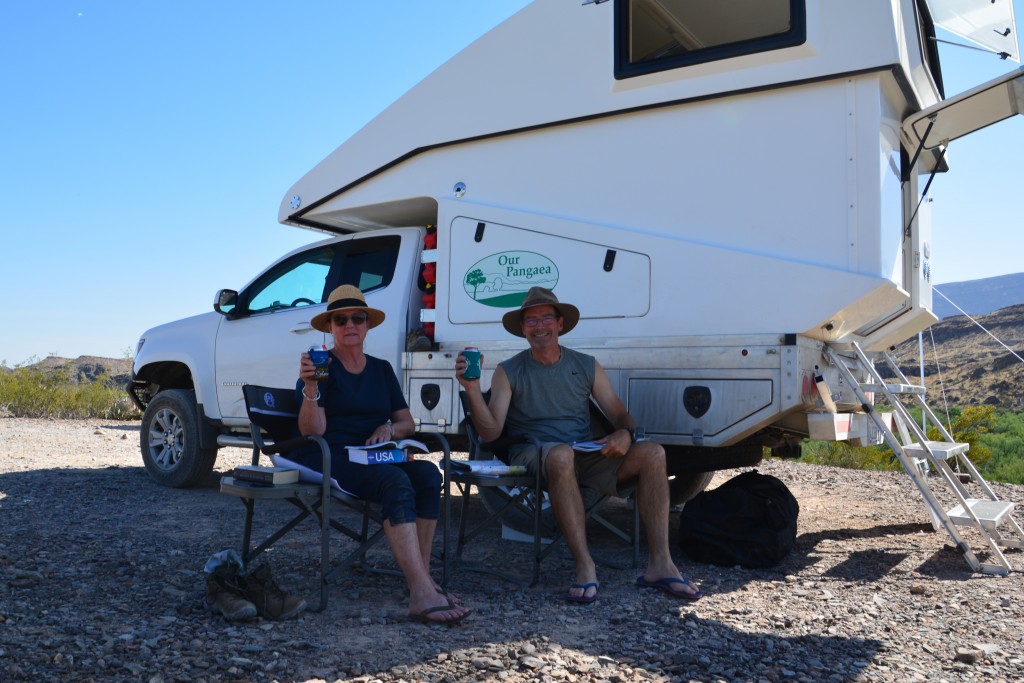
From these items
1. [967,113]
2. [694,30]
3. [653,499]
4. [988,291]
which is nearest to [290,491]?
[653,499]

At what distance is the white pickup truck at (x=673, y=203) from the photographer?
13.6 ft

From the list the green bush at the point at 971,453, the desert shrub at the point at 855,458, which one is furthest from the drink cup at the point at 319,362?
the desert shrub at the point at 855,458

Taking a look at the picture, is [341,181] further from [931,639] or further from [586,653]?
[931,639]

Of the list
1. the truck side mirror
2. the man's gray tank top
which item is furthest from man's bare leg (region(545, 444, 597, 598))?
the truck side mirror

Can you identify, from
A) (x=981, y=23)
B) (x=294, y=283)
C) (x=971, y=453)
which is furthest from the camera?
(x=971, y=453)

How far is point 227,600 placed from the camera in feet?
10.4

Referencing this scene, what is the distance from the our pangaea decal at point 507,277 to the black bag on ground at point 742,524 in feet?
4.68

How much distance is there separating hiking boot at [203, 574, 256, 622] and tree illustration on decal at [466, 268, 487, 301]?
2.34m

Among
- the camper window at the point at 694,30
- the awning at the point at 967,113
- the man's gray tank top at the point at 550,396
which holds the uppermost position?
the camper window at the point at 694,30

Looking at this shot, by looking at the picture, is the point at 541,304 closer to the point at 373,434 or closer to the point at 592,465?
the point at 592,465

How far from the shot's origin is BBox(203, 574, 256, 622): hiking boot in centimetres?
311

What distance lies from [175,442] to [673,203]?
162 inches

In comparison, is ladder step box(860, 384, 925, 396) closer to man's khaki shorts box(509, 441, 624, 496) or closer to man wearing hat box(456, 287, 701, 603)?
man wearing hat box(456, 287, 701, 603)

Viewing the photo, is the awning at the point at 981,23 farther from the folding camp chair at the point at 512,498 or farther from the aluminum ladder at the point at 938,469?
the folding camp chair at the point at 512,498
